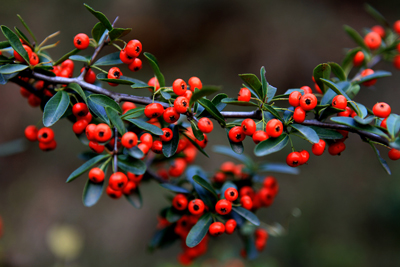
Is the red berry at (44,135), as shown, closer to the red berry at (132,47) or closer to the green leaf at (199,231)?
the red berry at (132,47)

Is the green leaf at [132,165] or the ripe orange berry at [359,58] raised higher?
the ripe orange berry at [359,58]

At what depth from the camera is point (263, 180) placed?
197 centimetres

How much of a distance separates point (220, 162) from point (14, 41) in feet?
11.5

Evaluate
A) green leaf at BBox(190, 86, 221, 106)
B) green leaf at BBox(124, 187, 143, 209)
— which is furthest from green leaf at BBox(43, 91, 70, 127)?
green leaf at BBox(124, 187, 143, 209)

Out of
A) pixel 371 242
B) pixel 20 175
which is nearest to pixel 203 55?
pixel 20 175

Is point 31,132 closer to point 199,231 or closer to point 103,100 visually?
point 103,100

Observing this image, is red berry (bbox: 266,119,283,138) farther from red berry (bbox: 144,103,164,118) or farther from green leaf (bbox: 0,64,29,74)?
green leaf (bbox: 0,64,29,74)

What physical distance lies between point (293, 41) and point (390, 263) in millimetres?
3558

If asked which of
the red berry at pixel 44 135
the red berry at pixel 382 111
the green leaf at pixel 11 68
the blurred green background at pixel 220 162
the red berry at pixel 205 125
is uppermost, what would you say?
the red berry at pixel 382 111

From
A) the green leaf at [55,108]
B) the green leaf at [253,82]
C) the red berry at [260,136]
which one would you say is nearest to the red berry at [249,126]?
the red berry at [260,136]

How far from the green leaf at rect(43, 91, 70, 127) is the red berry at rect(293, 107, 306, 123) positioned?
1.00 metres

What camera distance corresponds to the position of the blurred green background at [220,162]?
13.6 feet

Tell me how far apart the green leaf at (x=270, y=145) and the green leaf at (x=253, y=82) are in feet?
0.70

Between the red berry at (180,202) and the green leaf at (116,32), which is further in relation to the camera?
the red berry at (180,202)
